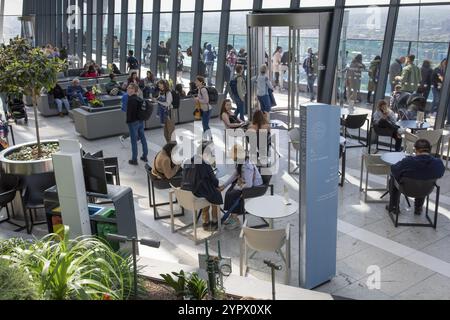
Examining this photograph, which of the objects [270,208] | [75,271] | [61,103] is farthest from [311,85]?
[75,271]

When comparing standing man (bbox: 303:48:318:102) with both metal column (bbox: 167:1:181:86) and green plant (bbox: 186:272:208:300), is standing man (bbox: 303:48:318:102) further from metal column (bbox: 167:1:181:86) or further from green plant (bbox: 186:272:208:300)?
green plant (bbox: 186:272:208:300)

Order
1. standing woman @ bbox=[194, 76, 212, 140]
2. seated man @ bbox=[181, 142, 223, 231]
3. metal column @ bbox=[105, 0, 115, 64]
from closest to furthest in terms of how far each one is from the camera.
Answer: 1. seated man @ bbox=[181, 142, 223, 231]
2. standing woman @ bbox=[194, 76, 212, 140]
3. metal column @ bbox=[105, 0, 115, 64]

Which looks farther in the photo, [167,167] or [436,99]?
[436,99]

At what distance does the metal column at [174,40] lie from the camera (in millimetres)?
15430

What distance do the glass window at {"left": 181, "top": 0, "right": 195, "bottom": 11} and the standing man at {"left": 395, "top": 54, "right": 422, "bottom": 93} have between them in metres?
A: 7.27

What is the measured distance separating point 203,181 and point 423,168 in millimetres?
2704

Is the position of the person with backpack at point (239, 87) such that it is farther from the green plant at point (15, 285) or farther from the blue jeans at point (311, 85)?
the green plant at point (15, 285)

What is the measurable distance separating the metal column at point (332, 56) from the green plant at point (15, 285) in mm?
8868

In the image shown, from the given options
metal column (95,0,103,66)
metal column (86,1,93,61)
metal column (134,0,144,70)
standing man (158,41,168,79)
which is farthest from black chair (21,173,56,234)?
metal column (86,1,93,61)

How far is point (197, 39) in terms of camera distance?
581 inches

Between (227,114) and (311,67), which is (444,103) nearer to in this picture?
(311,67)

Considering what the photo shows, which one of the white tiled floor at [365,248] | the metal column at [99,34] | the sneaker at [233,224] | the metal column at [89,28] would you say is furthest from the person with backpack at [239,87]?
the metal column at [89,28]

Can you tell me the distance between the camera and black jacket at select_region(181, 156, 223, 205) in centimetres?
595
